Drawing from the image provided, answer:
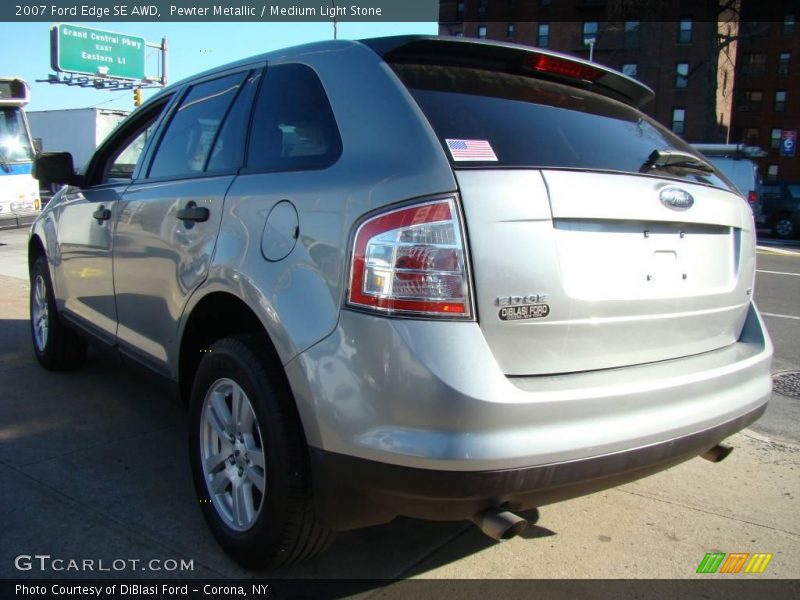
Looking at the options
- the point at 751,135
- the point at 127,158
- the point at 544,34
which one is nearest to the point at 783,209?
the point at 127,158

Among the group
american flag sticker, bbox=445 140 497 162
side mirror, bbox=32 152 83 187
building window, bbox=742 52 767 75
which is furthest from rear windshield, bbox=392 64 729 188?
building window, bbox=742 52 767 75

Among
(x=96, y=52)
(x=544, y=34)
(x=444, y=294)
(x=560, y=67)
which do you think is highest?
(x=544, y=34)

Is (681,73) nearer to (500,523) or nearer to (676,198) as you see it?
(676,198)

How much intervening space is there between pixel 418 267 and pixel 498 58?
0.98 meters

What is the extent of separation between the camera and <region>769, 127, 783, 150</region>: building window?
50.2m

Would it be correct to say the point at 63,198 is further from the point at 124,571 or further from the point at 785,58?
the point at 785,58

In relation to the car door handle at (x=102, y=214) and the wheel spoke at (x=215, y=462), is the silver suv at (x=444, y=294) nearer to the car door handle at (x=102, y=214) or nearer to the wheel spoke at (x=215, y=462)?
the wheel spoke at (x=215, y=462)

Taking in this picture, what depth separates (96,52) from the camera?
31750 millimetres

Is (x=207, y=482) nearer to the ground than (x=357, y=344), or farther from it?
nearer to the ground

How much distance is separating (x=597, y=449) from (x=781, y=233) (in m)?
23.1

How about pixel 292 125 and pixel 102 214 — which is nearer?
pixel 292 125

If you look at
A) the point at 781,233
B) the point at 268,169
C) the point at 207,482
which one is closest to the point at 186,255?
the point at 268,169

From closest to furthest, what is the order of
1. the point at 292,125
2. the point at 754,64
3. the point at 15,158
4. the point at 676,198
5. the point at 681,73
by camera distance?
the point at 676,198 → the point at 292,125 → the point at 15,158 → the point at 681,73 → the point at 754,64

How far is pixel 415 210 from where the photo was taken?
1.97m
